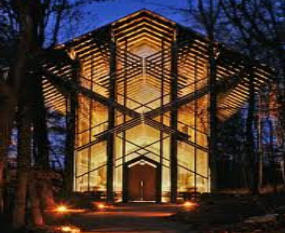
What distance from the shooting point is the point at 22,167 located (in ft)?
58.0

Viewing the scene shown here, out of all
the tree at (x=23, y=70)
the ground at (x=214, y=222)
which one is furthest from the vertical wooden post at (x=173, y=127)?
the tree at (x=23, y=70)

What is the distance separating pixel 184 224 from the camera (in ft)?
74.3

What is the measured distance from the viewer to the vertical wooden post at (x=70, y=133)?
119 ft

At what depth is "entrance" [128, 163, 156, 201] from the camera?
45344mm

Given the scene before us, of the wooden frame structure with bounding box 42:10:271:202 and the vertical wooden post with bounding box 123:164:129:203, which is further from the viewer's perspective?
the vertical wooden post with bounding box 123:164:129:203

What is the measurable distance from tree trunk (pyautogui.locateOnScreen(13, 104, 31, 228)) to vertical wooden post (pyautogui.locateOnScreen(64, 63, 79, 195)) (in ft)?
50.3

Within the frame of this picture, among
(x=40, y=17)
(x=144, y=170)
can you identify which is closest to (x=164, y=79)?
(x=144, y=170)

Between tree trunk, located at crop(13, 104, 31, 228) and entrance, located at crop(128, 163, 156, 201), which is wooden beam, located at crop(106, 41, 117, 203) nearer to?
entrance, located at crop(128, 163, 156, 201)

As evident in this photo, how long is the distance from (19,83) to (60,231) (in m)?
4.31

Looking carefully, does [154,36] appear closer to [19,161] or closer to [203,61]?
[203,61]

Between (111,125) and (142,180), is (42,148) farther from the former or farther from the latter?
(142,180)

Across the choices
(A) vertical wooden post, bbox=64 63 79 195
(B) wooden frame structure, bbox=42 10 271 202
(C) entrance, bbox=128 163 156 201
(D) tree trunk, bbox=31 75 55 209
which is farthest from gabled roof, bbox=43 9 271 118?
(D) tree trunk, bbox=31 75 55 209

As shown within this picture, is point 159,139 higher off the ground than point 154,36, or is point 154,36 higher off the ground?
point 154,36

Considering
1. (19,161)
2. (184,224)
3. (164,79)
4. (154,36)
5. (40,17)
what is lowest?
(184,224)
